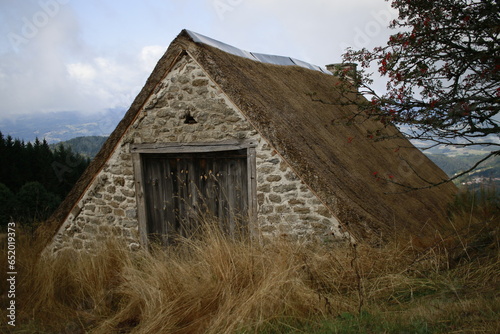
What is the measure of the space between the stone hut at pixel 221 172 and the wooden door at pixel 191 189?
0.05 feet

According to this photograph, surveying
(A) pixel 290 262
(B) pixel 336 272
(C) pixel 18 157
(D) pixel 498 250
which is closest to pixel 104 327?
(A) pixel 290 262

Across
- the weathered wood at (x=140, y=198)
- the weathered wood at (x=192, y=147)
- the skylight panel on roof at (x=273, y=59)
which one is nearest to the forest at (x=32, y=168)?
the skylight panel on roof at (x=273, y=59)

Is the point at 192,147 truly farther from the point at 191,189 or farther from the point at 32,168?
the point at 32,168

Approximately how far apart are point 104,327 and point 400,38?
4.17 m

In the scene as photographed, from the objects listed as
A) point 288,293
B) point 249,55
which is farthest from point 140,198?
point 249,55

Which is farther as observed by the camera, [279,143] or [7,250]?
[7,250]

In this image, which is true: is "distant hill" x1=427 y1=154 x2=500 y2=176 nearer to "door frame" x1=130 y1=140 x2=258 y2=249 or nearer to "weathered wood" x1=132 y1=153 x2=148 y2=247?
"door frame" x1=130 y1=140 x2=258 y2=249

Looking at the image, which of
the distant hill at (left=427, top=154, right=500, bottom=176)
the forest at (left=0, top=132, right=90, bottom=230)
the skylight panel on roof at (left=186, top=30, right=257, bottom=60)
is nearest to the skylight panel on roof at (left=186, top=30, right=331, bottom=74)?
the skylight panel on roof at (left=186, top=30, right=257, bottom=60)

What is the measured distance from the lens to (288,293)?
9.96 ft

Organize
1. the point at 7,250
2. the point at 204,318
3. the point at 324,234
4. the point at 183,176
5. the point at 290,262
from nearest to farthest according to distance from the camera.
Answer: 1. the point at 204,318
2. the point at 290,262
3. the point at 324,234
4. the point at 7,250
5. the point at 183,176

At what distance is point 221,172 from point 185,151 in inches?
24.7

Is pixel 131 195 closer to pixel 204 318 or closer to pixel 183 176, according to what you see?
pixel 183 176

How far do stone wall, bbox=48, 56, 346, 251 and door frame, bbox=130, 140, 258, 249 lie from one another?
71mm

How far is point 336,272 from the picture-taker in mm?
3621
